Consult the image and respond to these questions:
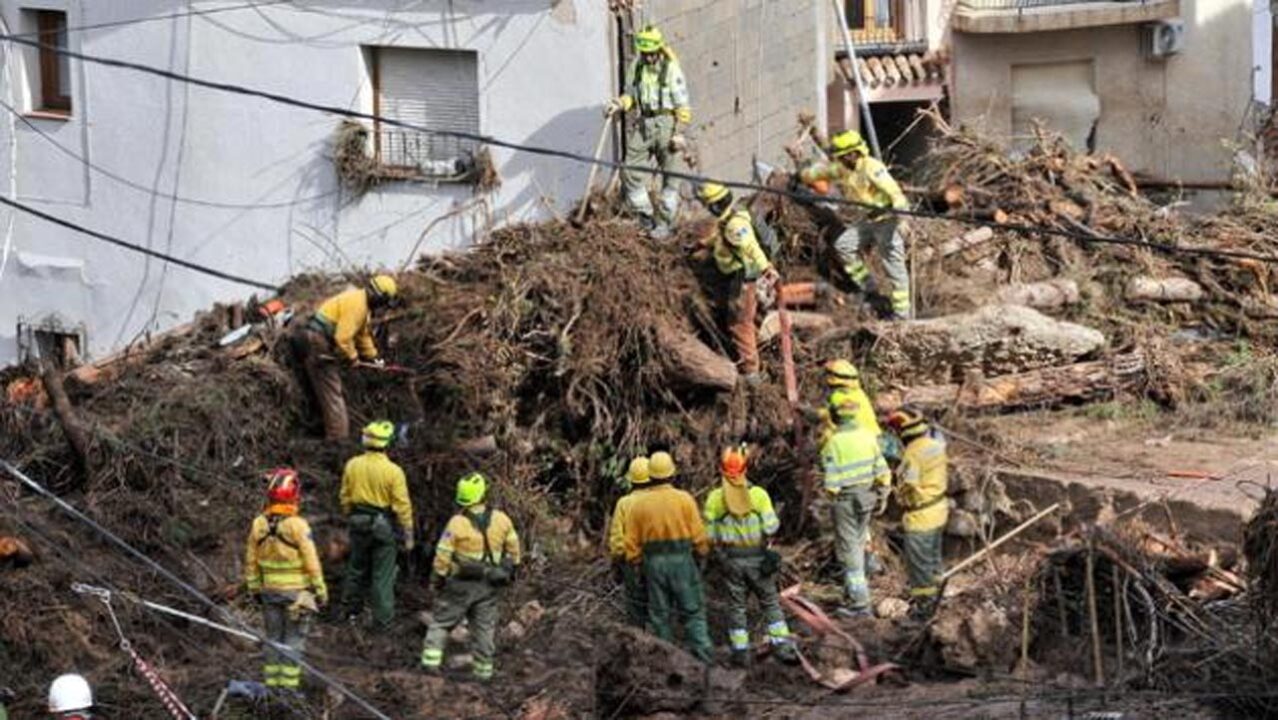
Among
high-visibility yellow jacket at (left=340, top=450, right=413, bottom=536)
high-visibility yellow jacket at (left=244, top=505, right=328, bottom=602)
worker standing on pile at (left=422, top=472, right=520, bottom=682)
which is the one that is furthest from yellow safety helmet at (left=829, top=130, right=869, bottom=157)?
high-visibility yellow jacket at (left=244, top=505, right=328, bottom=602)

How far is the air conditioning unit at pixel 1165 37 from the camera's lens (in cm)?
2661

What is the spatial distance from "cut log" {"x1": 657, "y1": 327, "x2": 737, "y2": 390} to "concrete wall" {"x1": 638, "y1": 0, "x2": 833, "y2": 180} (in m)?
4.57

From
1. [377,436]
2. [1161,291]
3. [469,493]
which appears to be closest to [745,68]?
[1161,291]

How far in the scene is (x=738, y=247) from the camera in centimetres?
2108

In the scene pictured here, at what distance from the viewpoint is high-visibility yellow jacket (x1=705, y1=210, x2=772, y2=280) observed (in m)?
21.0

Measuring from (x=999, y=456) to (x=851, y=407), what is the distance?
2.35m

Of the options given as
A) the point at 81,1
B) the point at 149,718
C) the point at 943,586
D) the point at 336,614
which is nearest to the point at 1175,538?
the point at 943,586

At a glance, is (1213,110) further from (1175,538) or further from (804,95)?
(1175,538)

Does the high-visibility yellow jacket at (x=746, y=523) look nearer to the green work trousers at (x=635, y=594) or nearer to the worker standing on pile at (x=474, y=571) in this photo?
the green work trousers at (x=635, y=594)

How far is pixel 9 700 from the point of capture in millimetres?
→ 18469

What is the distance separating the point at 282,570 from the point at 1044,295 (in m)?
8.27

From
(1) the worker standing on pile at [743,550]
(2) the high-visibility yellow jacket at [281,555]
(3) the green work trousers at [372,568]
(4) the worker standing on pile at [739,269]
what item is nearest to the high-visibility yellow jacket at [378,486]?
(3) the green work trousers at [372,568]

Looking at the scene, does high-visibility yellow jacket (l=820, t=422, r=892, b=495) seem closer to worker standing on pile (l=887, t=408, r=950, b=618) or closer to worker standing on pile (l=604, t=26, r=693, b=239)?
worker standing on pile (l=887, t=408, r=950, b=618)

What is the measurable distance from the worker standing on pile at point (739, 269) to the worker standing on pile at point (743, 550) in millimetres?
2951
